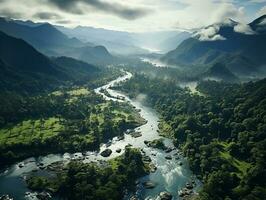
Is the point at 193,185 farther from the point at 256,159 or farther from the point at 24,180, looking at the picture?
the point at 24,180

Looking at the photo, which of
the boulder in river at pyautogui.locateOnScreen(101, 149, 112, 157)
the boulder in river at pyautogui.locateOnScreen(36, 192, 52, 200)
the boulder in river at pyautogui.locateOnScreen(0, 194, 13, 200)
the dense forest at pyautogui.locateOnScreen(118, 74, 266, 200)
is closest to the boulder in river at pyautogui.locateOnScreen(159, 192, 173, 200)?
the dense forest at pyautogui.locateOnScreen(118, 74, 266, 200)

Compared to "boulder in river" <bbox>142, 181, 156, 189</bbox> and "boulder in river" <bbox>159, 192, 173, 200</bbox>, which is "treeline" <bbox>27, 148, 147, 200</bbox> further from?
"boulder in river" <bbox>159, 192, 173, 200</bbox>

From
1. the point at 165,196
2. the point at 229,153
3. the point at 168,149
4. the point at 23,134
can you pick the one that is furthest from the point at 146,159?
the point at 23,134

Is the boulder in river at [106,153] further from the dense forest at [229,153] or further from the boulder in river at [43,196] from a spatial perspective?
the boulder in river at [43,196]

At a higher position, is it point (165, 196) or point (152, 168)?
point (165, 196)

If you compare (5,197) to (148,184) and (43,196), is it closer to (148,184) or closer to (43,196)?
(43,196)

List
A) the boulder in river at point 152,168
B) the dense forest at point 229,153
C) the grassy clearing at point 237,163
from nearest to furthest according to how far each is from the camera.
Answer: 1. the dense forest at point 229,153
2. the grassy clearing at point 237,163
3. the boulder in river at point 152,168

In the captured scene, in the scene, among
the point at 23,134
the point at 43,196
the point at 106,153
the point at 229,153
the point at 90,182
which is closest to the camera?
the point at 43,196

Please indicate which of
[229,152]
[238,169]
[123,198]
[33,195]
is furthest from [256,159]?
[33,195]

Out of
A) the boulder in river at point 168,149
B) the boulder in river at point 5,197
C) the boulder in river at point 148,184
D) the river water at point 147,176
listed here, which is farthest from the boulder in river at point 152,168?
the boulder in river at point 5,197
